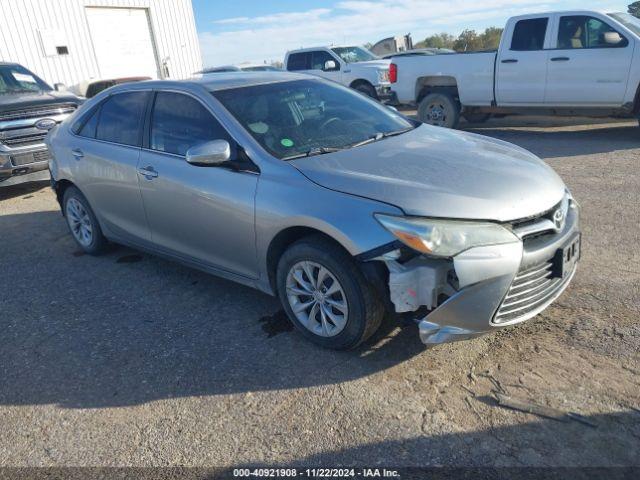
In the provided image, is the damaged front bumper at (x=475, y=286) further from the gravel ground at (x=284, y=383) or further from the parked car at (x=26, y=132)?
the parked car at (x=26, y=132)

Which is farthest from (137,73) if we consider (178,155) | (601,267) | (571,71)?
(601,267)

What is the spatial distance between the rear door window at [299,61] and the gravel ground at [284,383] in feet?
41.0

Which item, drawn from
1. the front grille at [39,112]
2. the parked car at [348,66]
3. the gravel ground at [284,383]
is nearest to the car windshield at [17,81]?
the front grille at [39,112]

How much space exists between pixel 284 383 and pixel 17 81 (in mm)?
8972

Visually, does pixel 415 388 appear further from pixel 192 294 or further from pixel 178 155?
pixel 178 155

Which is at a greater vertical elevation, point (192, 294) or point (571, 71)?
point (571, 71)

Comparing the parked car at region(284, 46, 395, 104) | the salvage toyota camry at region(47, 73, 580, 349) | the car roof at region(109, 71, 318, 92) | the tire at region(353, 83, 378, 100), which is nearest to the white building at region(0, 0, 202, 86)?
the parked car at region(284, 46, 395, 104)

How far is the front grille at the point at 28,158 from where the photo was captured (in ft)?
25.5

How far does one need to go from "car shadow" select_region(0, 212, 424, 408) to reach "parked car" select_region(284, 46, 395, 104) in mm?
10372

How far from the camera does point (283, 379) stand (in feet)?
10.6

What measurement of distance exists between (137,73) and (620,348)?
20273 millimetres

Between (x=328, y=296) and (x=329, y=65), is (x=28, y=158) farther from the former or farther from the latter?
(x=329, y=65)

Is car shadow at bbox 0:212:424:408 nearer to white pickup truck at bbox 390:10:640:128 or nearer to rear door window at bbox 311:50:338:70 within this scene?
white pickup truck at bbox 390:10:640:128

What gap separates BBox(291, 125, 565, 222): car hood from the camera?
9.70 feet
